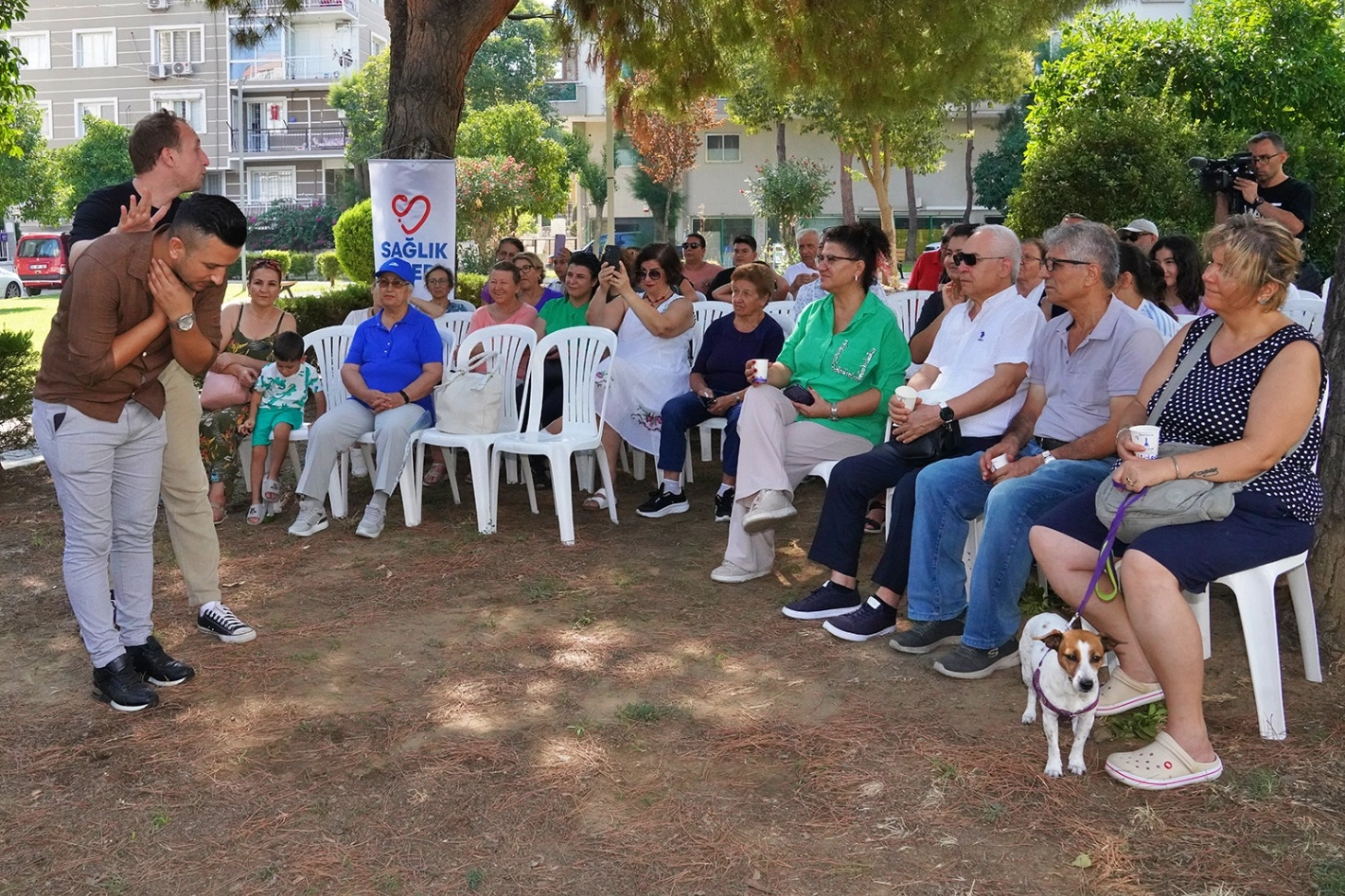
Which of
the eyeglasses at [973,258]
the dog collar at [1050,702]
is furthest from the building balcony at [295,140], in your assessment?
the dog collar at [1050,702]

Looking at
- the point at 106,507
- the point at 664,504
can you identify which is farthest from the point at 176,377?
the point at 664,504

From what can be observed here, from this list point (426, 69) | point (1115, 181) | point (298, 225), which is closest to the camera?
point (426, 69)

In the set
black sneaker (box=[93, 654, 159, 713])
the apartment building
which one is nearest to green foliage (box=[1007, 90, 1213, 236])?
black sneaker (box=[93, 654, 159, 713])

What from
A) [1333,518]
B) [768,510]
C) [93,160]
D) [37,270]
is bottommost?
[768,510]

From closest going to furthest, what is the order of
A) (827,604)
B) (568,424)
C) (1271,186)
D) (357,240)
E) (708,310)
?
(827,604), (568,424), (1271,186), (708,310), (357,240)

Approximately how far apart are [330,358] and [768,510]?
324cm

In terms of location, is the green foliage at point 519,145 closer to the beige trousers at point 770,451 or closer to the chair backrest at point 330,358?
the chair backrest at point 330,358

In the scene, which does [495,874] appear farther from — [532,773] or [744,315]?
[744,315]

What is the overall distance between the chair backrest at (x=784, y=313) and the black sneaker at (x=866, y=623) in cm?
348

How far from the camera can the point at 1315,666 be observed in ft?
13.3

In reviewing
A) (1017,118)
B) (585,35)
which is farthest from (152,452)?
(1017,118)

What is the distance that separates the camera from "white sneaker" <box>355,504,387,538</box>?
628 centimetres

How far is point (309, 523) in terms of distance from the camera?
6383 millimetres

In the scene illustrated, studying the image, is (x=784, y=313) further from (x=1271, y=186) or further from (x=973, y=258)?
(x=973, y=258)
